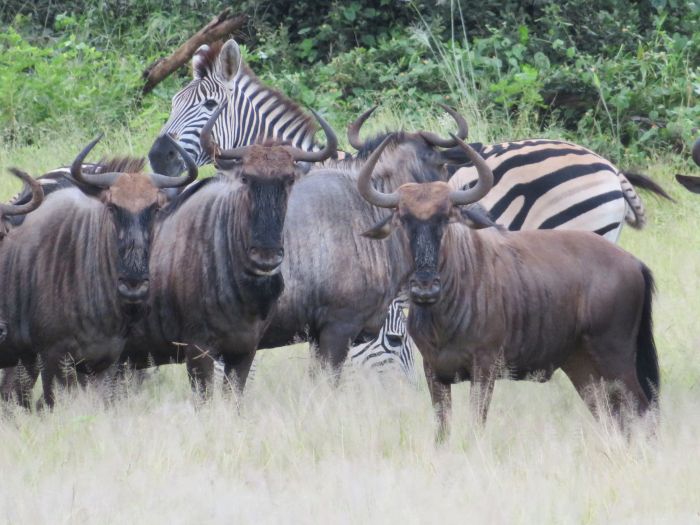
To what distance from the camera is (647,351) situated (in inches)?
283

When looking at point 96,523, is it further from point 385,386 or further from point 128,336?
point 385,386

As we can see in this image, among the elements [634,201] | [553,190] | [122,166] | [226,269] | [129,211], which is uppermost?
[122,166]

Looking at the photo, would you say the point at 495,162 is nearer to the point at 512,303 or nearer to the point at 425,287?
the point at 512,303

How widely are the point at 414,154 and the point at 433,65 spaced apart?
5.46 metres

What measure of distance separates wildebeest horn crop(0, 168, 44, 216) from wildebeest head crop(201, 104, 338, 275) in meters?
0.98

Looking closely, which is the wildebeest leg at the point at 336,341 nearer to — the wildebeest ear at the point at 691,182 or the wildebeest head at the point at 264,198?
the wildebeest head at the point at 264,198

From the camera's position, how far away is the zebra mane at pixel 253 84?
9688 millimetres

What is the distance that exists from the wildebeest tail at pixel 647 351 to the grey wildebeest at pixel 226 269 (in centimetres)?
188

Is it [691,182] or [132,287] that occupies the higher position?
[132,287]

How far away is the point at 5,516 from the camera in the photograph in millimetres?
5637

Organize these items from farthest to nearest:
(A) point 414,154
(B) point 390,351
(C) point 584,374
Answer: (B) point 390,351, (A) point 414,154, (C) point 584,374

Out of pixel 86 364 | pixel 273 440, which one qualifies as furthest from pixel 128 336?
pixel 273 440

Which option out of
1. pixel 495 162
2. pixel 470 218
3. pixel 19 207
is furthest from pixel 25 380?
pixel 495 162

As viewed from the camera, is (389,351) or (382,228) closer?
(382,228)
